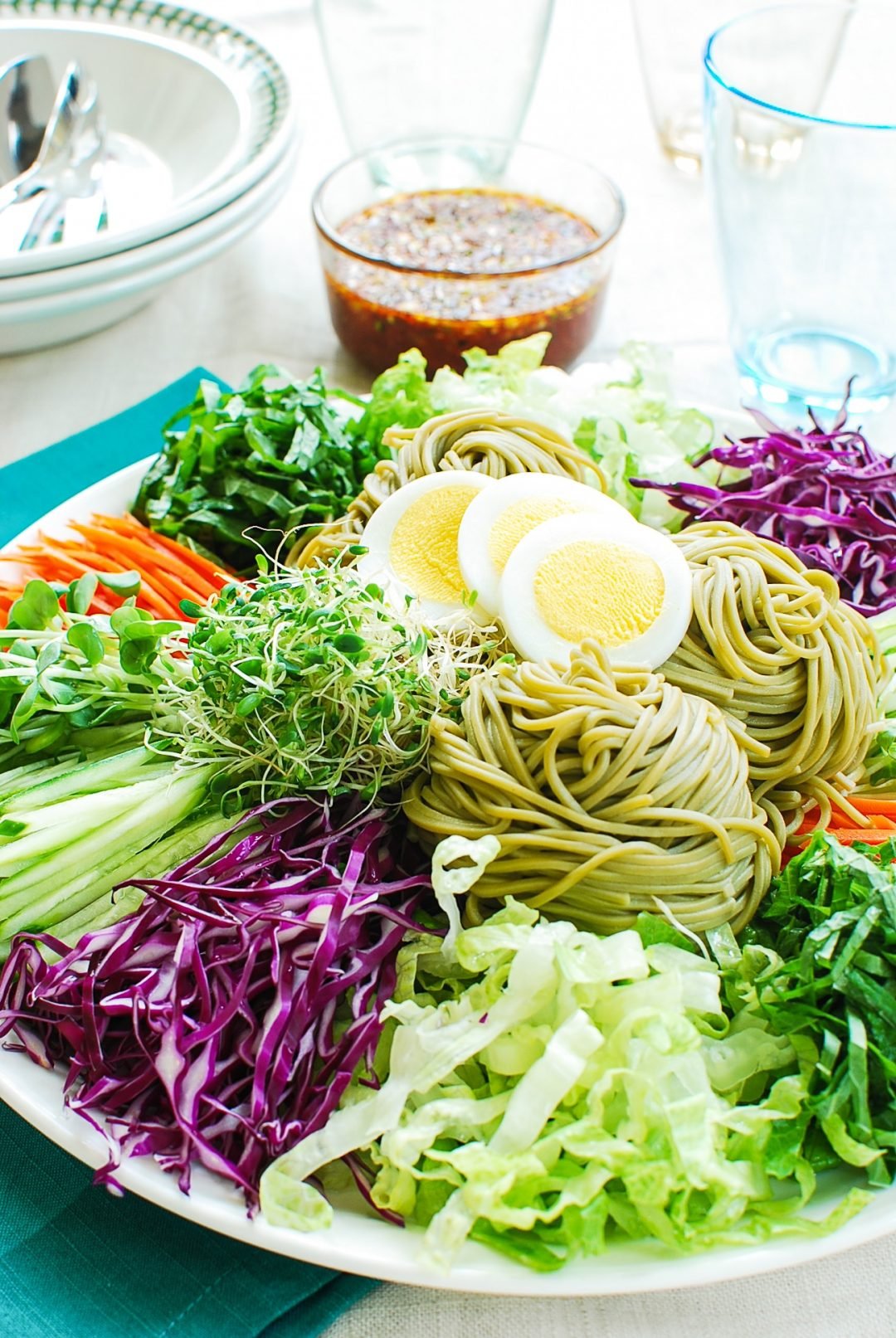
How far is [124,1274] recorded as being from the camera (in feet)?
6.48

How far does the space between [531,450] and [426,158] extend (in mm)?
2331

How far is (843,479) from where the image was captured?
10.5 ft

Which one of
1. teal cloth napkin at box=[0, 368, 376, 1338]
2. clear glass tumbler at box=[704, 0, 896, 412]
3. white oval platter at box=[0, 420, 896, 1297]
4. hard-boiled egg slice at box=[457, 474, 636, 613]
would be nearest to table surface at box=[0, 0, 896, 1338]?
teal cloth napkin at box=[0, 368, 376, 1338]

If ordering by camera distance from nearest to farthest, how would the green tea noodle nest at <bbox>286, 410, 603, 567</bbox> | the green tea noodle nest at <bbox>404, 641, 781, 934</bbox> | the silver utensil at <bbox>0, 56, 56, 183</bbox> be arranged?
the green tea noodle nest at <bbox>404, 641, 781, 934</bbox> < the green tea noodle nest at <bbox>286, 410, 603, 567</bbox> < the silver utensil at <bbox>0, 56, 56, 183</bbox>

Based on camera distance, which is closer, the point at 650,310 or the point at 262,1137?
the point at 262,1137

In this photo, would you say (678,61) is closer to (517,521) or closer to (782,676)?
(517,521)

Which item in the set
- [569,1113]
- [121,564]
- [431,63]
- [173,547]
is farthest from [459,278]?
[569,1113]

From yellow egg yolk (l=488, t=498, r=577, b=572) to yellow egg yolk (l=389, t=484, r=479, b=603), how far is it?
0.42 feet

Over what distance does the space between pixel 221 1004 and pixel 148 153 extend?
393 cm

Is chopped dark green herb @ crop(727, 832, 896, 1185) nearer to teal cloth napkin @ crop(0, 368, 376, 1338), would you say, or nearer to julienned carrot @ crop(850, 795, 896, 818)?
julienned carrot @ crop(850, 795, 896, 818)

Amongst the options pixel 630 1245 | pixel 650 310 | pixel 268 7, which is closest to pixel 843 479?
pixel 650 310

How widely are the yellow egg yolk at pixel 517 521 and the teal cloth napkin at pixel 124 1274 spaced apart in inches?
56.2

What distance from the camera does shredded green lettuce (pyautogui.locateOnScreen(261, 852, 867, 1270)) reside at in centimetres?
179

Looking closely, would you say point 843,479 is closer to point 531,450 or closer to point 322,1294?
point 531,450
